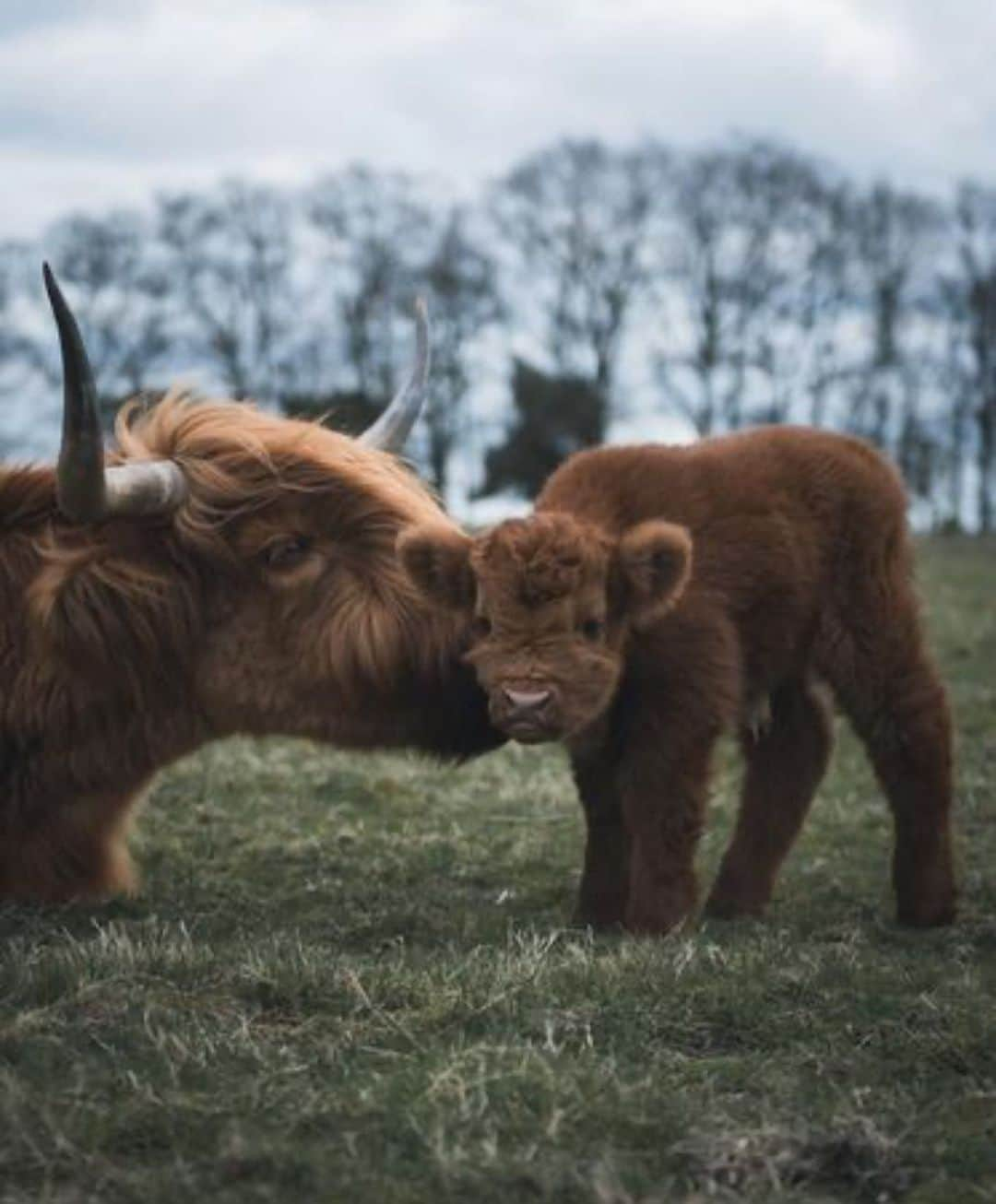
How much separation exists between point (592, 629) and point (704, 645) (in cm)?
57

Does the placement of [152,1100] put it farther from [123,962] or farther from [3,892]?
[3,892]

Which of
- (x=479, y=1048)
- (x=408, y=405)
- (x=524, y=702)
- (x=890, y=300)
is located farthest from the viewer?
(x=890, y=300)

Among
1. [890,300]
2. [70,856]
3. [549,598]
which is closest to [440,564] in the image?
[549,598]

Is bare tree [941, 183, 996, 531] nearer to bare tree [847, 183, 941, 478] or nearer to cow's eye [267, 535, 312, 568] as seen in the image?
bare tree [847, 183, 941, 478]

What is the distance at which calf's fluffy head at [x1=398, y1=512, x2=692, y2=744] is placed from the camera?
6.25 m

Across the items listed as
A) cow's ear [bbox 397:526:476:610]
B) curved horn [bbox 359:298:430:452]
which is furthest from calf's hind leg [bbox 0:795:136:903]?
curved horn [bbox 359:298:430:452]

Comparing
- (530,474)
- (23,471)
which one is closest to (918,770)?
(23,471)

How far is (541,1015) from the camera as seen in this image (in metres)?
5.25

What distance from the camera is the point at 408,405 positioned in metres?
8.50

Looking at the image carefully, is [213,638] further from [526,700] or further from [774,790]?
[774,790]

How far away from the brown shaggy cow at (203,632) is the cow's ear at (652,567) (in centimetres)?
57

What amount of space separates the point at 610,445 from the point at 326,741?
62.6 inches

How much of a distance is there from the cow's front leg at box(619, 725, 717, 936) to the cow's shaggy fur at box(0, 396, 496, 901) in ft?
1.75

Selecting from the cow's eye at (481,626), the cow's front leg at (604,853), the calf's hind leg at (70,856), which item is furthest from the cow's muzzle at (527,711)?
the calf's hind leg at (70,856)
